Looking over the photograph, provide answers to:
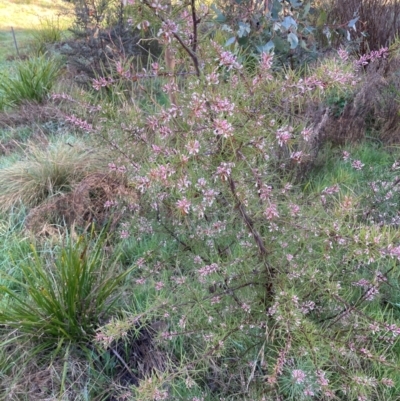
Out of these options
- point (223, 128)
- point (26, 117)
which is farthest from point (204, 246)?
point (26, 117)

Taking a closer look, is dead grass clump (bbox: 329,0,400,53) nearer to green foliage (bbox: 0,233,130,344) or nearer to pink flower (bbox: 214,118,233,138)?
green foliage (bbox: 0,233,130,344)

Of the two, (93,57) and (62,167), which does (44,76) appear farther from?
(62,167)

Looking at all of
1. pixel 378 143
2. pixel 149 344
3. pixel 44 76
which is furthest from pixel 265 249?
pixel 44 76

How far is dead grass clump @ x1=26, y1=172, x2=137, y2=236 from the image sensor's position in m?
3.07

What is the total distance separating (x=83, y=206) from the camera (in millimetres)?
3160

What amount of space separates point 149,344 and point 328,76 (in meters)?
1.57

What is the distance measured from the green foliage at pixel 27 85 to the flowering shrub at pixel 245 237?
3.56 m

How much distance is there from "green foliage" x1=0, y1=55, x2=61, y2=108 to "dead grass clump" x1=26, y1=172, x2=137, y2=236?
2491 mm

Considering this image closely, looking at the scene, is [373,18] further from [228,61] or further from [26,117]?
[228,61]

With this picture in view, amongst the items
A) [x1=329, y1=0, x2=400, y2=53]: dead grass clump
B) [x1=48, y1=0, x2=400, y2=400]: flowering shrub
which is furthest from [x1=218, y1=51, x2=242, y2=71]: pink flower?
[x1=329, y1=0, x2=400, y2=53]: dead grass clump

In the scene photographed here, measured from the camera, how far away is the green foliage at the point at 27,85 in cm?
529

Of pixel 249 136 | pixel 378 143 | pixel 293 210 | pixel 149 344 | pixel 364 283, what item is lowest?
pixel 149 344

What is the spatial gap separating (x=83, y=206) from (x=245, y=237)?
1537 mm

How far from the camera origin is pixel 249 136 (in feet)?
4.67
